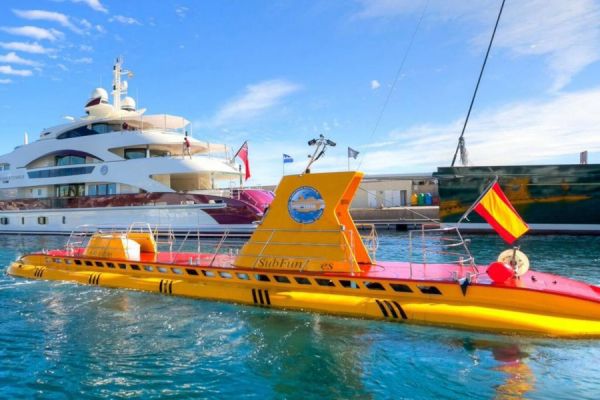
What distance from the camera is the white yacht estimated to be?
30.7m

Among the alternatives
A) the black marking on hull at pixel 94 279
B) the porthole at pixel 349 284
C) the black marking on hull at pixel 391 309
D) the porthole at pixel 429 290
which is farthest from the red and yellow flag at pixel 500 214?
the black marking on hull at pixel 94 279

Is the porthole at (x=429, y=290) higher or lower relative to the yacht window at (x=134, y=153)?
lower

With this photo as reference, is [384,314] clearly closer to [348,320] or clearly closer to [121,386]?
[348,320]

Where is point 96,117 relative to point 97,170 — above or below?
above

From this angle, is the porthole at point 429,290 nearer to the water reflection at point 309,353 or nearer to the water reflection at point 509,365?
the water reflection at point 509,365

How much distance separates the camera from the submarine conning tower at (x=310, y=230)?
439 inches

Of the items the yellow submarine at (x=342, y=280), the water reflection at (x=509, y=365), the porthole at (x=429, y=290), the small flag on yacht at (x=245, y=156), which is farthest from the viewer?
the small flag on yacht at (x=245, y=156)

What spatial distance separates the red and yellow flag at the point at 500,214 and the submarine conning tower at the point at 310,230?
3.07 meters

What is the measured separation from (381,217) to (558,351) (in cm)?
3049

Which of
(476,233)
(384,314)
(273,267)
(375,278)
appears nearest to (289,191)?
(273,267)

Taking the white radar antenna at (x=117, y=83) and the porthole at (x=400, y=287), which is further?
the white radar antenna at (x=117, y=83)

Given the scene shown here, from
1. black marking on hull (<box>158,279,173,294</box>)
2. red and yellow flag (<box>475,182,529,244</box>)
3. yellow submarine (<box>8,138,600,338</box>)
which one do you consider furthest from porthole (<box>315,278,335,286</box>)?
black marking on hull (<box>158,279,173,294</box>)

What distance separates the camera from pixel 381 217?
3828 cm

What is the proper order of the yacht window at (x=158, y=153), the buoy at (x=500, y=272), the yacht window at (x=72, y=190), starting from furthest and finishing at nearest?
the yacht window at (x=72, y=190) < the yacht window at (x=158, y=153) < the buoy at (x=500, y=272)
